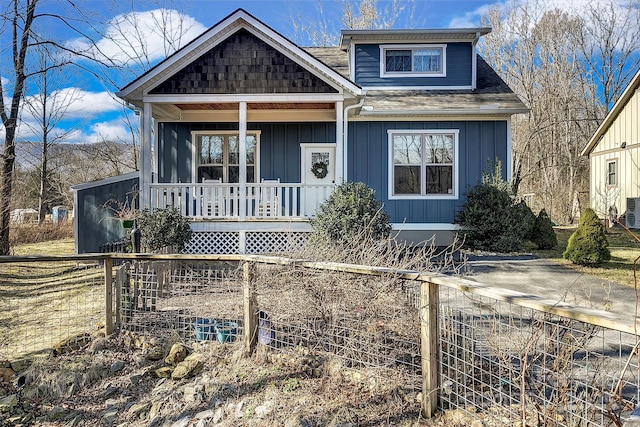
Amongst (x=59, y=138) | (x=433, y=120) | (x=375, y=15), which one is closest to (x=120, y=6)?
(x=433, y=120)

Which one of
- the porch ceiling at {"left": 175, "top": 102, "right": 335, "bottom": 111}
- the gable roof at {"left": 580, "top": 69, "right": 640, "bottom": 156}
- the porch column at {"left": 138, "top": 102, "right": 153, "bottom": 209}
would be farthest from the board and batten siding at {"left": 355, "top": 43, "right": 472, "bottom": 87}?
the gable roof at {"left": 580, "top": 69, "right": 640, "bottom": 156}

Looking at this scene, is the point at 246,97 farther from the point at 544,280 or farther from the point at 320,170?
the point at 544,280

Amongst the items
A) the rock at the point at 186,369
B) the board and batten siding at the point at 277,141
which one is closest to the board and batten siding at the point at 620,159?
the board and batten siding at the point at 277,141

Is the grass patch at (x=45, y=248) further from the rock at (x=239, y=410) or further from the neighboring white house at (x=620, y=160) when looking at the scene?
the neighboring white house at (x=620, y=160)

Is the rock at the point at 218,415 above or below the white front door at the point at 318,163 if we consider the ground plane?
below

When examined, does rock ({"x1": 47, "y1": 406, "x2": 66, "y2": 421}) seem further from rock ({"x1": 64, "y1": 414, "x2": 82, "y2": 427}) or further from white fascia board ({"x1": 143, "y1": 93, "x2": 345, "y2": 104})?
white fascia board ({"x1": 143, "y1": 93, "x2": 345, "y2": 104})

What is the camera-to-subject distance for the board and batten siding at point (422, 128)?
11.6m

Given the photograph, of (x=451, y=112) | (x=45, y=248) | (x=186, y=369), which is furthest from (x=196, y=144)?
(x=186, y=369)

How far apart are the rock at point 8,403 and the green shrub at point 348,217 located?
5.51 meters

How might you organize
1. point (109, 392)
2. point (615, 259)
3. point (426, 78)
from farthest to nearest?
point (426, 78) → point (615, 259) → point (109, 392)

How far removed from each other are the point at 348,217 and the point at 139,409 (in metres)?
5.73

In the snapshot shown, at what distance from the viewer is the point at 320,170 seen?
1207 cm

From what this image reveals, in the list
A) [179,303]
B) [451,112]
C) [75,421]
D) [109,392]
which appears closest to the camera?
[75,421]

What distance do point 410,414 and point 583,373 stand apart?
5.38ft
